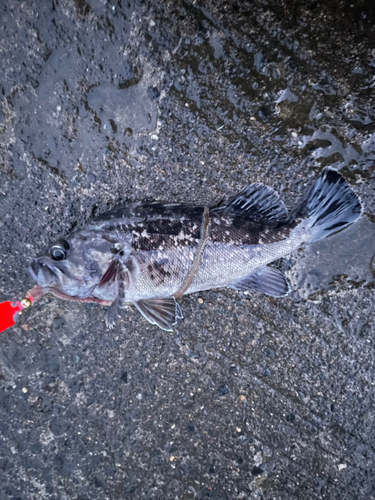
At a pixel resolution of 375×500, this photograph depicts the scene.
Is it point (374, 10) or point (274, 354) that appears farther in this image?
point (274, 354)

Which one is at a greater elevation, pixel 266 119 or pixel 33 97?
pixel 266 119

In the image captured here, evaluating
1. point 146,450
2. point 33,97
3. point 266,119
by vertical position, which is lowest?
point 146,450

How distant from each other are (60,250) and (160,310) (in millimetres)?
964

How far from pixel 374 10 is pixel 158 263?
2871 mm

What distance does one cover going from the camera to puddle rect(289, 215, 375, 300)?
2809 millimetres

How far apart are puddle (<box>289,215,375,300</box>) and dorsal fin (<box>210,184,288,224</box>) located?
0.59 meters

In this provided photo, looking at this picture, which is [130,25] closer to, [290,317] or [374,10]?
[374,10]

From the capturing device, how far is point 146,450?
275 centimetres

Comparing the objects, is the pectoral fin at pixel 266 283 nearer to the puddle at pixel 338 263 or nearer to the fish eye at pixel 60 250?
the puddle at pixel 338 263

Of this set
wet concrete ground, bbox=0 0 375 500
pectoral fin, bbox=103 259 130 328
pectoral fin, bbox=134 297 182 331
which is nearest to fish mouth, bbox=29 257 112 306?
pectoral fin, bbox=103 259 130 328

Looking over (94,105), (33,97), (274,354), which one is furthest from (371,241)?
(33,97)

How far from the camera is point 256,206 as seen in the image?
2.56 meters

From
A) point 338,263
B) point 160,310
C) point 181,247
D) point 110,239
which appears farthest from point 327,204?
point 110,239

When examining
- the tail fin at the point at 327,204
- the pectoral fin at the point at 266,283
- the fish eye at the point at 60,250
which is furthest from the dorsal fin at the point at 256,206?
the fish eye at the point at 60,250
